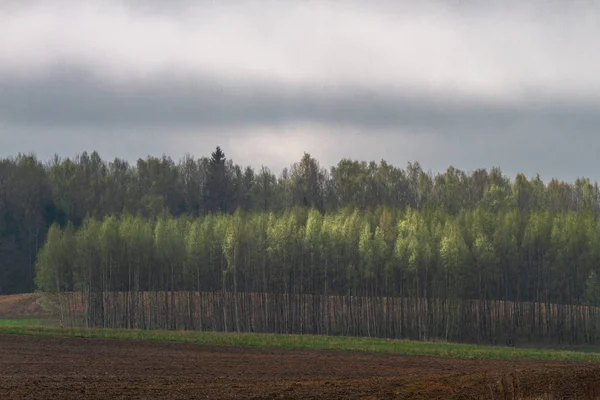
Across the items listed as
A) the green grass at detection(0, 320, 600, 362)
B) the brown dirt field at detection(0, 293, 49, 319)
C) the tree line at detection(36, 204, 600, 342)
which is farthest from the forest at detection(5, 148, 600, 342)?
the green grass at detection(0, 320, 600, 362)

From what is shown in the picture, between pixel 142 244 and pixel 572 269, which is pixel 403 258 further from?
pixel 142 244

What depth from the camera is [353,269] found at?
111m

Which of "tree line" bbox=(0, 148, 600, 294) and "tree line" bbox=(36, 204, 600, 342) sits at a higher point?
"tree line" bbox=(0, 148, 600, 294)

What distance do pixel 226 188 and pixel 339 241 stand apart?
84087 mm

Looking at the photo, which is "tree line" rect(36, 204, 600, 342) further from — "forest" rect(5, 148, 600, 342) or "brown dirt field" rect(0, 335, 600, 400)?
"brown dirt field" rect(0, 335, 600, 400)

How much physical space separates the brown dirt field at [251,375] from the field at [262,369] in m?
0.05

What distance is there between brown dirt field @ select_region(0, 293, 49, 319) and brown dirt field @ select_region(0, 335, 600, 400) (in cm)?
6263

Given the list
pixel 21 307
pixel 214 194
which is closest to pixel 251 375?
pixel 21 307

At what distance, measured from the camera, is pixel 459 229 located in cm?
11106

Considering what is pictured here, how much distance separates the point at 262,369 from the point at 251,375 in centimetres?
392

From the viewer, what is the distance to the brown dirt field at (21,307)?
132 m

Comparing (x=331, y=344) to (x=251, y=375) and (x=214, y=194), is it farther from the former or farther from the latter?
(x=214, y=194)

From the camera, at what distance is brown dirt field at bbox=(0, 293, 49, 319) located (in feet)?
431

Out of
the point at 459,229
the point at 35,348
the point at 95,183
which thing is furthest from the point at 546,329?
the point at 95,183
